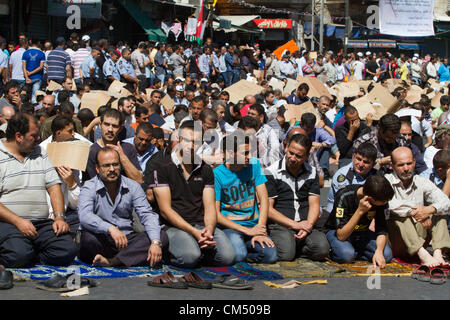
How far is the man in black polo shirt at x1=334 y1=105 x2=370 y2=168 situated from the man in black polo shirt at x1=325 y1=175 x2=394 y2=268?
3083mm

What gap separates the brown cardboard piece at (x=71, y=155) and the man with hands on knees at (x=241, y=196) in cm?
133

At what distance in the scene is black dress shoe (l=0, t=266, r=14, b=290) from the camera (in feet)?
19.2

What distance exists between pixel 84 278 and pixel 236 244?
1.63m

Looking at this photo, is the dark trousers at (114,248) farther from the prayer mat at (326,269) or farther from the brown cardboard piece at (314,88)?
Result: the brown cardboard piece at (314,88)

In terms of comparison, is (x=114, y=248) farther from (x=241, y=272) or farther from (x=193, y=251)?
(x=241, y=272)

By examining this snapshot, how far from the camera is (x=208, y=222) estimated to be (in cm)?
699

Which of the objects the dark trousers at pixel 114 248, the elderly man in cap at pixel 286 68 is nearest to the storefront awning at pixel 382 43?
the elderly man in cap at pixel 286 68

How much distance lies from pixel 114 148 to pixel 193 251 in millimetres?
1794

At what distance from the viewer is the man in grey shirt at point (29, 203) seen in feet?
21.4

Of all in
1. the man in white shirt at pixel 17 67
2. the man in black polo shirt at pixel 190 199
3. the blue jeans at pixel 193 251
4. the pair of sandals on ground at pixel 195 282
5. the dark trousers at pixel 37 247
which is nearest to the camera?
the pair of sandals on ground at pixel 195 282

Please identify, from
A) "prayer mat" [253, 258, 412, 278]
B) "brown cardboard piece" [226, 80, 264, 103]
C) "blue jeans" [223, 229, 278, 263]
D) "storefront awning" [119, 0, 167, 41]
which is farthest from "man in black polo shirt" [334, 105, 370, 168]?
"storefront awning" [119, 0, 167, 41]

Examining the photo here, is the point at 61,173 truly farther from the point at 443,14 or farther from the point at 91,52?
the point at 443,14

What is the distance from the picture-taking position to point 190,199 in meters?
7.13
